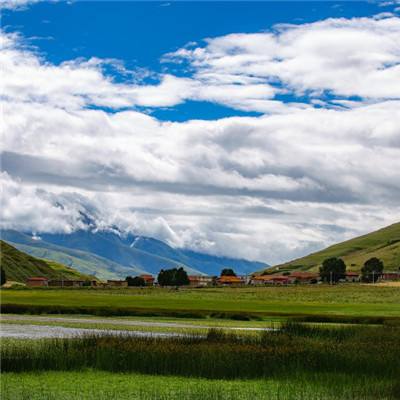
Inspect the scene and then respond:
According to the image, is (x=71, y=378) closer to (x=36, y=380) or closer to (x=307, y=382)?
(x=36, y=380)

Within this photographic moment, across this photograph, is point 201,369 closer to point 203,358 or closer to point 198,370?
point 198,370

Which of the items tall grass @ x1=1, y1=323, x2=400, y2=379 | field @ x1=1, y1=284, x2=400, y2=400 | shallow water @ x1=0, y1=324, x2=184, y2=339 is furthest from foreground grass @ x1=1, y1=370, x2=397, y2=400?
shallow water @ x1=0, y1=324, x2=184, y2=339

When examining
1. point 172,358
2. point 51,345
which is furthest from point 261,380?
point 51,345

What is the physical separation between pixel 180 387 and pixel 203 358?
16.0ft

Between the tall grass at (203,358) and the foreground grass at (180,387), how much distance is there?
111 cm

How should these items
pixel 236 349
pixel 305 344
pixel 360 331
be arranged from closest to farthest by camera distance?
pixel 236 349 < pixel 305 344 < pixel 360 331

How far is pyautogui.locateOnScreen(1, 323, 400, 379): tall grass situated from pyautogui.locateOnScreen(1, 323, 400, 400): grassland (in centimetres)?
5

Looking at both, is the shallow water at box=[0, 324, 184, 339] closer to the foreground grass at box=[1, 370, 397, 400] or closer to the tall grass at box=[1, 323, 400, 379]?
the tall grass at box=[1, 323, 400, 379]

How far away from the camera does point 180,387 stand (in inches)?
1235

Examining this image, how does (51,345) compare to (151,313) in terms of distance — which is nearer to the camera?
(51,345)

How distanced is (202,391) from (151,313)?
5668 cm

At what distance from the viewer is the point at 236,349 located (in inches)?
1535

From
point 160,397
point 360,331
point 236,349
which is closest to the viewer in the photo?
point 160,397

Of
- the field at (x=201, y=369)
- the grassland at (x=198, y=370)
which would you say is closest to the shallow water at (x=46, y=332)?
the field at (x=201, y=369)
